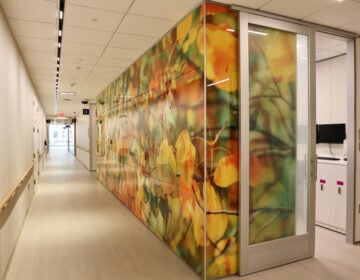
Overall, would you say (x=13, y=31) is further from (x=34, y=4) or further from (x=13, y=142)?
(x=13, y=142)

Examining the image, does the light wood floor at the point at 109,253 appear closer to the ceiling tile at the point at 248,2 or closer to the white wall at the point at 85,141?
the ceiling tile at the point at 248,2

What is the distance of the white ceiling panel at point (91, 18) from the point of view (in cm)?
343

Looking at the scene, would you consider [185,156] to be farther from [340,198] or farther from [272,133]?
[340,198]

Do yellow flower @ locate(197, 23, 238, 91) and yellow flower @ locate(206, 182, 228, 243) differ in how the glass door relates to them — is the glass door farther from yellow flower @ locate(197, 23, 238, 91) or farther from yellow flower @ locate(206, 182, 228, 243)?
yellow flower @ locate(206, 182, 228, 243)

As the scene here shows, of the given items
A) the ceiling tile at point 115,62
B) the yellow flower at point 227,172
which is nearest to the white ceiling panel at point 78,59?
the ceiling tile at point 115,62

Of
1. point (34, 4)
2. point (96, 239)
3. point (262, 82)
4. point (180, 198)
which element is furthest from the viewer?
point (96, 239)

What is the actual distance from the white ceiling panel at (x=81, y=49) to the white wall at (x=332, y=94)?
4521 mm

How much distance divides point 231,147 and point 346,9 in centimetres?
216

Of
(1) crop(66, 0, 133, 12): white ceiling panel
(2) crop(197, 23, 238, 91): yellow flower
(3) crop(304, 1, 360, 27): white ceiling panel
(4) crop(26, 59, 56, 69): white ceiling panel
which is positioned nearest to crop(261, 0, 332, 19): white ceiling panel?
(3) crop(304, 1, 360, 27): white ceiling panel

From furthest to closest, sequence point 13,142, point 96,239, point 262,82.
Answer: point 96,239
point 13,142
point 262,82

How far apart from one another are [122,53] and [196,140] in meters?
2.81

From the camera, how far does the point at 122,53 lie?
17.4 ft

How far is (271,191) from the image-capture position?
11.9ft

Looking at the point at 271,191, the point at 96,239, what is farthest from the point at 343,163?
the point at 96,239
